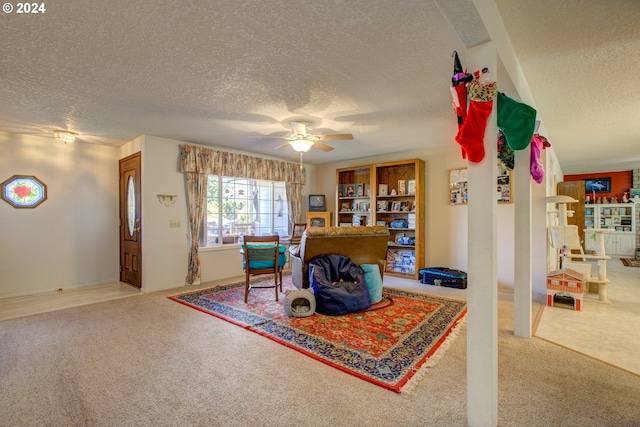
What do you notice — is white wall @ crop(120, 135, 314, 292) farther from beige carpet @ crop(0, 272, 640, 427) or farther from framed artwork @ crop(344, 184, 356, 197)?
framed artwork @ crop(344, 184, 356, 197)

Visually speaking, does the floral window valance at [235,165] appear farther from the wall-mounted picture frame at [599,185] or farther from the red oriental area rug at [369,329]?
the wall-mounted picture frame at [599,185]

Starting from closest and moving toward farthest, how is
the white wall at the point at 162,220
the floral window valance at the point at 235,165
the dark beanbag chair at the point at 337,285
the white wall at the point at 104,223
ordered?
the dark beanbag chair at the point at 337,285 < the white wall at the point at 104,223 < the white wall at the point at 162,220 < the floral window valance at the point at 235,165

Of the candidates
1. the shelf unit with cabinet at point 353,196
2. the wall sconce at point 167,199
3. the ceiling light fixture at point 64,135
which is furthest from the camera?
the shelf unit with cabinet at point 353,196

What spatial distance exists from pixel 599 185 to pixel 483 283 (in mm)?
10142

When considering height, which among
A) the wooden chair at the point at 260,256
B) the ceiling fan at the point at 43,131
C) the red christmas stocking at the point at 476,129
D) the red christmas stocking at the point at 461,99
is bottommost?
the wooden chair at the point at 260,256

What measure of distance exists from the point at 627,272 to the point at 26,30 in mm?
9498

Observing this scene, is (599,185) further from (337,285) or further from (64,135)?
(64,135)

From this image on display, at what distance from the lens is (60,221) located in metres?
4.50

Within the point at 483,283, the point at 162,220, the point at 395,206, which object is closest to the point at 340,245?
the point at 483,283

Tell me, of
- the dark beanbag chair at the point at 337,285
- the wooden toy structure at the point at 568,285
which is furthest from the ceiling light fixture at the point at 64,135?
the wooden toy structure at the point at 568,285

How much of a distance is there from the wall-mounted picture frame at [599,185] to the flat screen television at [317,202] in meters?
8.12

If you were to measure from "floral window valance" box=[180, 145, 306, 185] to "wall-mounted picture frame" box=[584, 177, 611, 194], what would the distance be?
8775 millimetres

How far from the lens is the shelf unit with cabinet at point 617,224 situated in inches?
312

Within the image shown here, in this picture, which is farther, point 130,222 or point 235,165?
point 235,165
